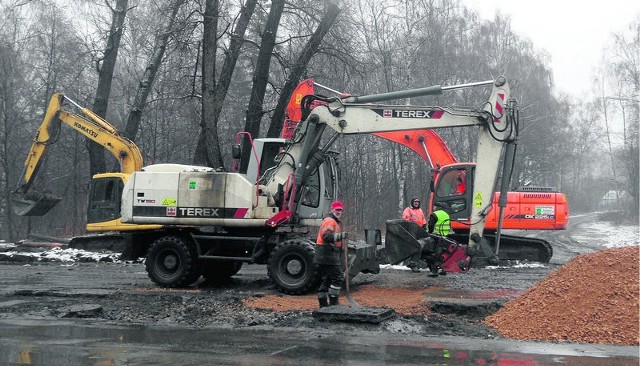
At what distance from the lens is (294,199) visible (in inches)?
535

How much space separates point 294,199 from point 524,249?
8.74 m

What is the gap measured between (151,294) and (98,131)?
971 centimetres

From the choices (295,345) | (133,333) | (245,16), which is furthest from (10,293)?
(245,16)

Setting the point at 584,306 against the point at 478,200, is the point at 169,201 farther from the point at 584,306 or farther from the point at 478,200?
the point at 584,306

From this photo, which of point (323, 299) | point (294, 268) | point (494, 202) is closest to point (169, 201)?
point (294, 268)

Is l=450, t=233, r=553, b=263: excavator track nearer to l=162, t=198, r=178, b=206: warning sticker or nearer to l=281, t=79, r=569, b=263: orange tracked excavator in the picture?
l=281, t=79, r=569, b=263: orange tracked excavator

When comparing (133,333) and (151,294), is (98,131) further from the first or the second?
(133,333)

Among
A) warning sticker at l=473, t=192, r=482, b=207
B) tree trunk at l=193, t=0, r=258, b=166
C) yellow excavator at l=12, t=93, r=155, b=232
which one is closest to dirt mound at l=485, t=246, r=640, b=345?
warning sticker at l=473, t=192, r=482, b=207

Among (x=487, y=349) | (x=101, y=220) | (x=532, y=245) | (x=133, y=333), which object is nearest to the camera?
(x=487, y=349)

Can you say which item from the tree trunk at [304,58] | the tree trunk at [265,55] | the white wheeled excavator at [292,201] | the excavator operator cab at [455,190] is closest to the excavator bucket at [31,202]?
the tree trunk at [265,55]

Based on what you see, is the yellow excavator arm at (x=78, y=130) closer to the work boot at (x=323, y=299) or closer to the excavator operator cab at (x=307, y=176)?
the excavator operator cab at (x=307, y=176)

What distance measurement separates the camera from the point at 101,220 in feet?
69.9

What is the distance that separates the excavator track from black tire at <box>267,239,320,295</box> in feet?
26.6

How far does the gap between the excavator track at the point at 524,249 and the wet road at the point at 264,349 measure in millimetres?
10857
